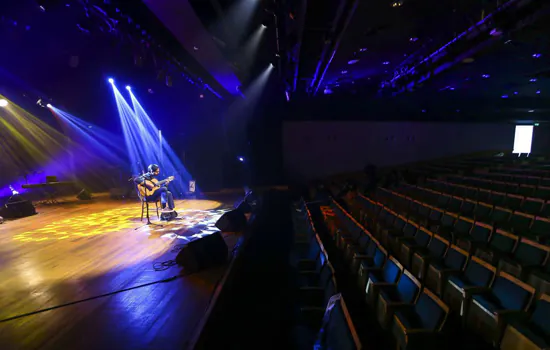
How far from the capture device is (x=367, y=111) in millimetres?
6648

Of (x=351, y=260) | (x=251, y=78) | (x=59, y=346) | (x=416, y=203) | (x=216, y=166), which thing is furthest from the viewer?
(x=216, y=166)

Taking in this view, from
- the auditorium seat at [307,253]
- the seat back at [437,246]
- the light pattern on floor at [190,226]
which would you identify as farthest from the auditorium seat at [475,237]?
the light pattern on floor at [190,226]

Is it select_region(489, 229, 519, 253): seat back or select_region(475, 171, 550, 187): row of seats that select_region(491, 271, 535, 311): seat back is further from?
select_region(475, 171, 550, 187): row of seats

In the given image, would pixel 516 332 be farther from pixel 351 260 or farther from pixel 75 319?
pixel 75 319

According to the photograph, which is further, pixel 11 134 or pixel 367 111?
pixel 367 111

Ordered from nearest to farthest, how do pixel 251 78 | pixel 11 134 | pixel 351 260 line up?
pixel 351 260, pixel 251 78, pixel 11 134

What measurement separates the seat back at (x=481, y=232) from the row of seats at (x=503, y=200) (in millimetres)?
548

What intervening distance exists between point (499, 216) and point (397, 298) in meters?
1.58

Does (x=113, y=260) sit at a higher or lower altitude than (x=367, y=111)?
lower

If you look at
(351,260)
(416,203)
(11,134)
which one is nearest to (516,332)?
(351,260)

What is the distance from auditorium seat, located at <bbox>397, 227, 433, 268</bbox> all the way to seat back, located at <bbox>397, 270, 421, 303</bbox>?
474 mm

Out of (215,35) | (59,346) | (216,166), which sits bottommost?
(59,346)

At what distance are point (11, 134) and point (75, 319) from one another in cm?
553

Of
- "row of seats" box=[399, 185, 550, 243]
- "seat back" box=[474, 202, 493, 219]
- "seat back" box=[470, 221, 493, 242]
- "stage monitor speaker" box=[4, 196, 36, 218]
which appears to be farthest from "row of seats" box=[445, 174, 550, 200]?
"stage monitor speaker" box=[4, 196, 36, 218]
